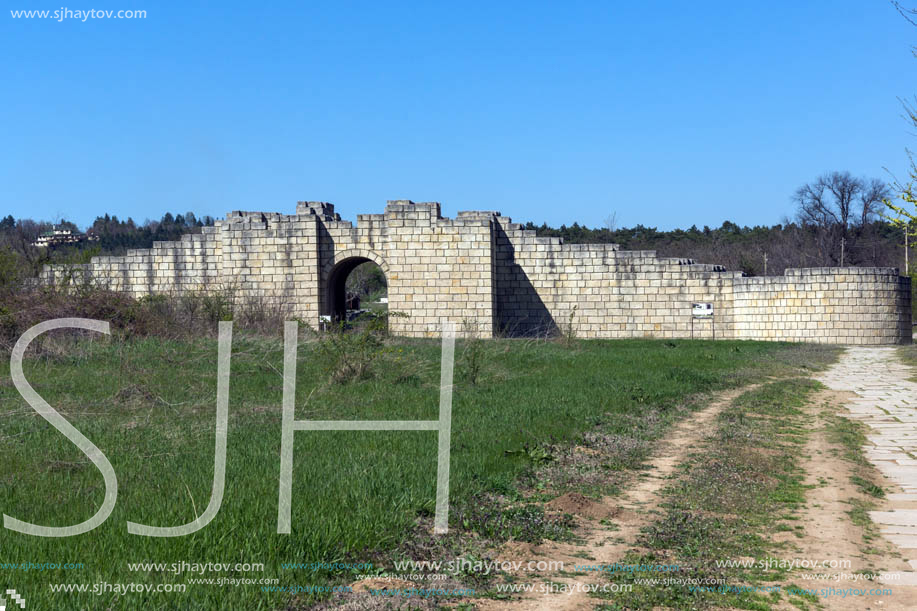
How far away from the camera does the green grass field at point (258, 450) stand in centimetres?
432

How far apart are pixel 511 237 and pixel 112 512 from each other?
76.2ft

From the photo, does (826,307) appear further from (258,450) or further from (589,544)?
(589,544)

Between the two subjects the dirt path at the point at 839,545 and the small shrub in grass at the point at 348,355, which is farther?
the small shrub in grass at the point at 348,355

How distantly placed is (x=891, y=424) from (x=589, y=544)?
6294mm

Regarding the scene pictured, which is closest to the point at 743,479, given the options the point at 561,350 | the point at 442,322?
the point at 561,350

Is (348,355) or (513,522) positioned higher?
(348,355)

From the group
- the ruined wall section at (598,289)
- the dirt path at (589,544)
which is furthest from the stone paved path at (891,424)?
the ruined wall section at (598,289)

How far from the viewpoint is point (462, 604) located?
4152 millimetres

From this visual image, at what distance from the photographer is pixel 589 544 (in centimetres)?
520

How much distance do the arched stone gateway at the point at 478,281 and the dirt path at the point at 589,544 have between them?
18902 mm

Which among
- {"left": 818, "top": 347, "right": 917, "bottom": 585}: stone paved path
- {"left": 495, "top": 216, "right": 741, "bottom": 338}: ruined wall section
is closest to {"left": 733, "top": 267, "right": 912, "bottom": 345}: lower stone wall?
{"left": 495, "top": 216, "right": 741, "bottom": 338}: ruined wall section

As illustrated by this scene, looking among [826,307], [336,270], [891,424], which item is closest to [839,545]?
[891,424]

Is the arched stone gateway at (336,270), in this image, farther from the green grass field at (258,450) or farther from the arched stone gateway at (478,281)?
the green grass field at (258,450)

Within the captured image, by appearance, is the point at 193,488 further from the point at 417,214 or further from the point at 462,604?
the point at 417,214
